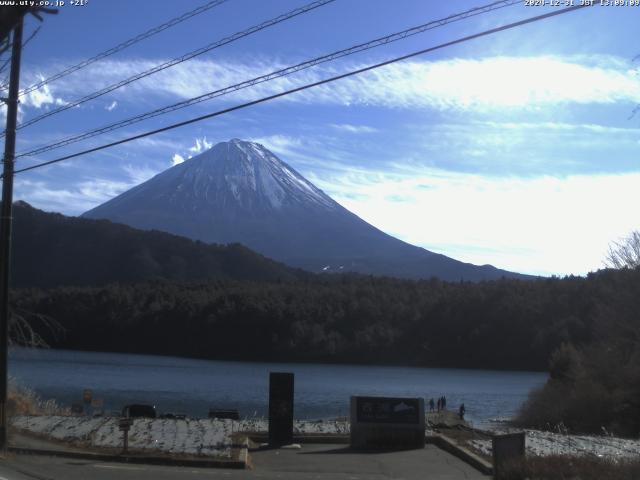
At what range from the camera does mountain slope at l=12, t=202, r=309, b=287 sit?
496ft

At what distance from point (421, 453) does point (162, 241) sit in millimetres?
148544

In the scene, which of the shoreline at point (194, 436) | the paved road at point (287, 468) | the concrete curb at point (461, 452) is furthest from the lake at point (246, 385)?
the concrete curb at point (461, 452)

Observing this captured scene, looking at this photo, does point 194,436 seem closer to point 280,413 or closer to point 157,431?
point 157,431

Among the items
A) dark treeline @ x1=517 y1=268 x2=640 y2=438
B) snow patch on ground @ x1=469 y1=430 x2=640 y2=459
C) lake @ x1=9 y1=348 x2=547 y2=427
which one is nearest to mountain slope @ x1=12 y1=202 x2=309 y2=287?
lake @ x1=9 y1=348 x2=547 y2=427

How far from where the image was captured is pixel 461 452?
16734 millimetres

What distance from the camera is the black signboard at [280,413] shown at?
58.3 feet

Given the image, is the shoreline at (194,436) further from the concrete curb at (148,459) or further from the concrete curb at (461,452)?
the concrete curb at (148,459)

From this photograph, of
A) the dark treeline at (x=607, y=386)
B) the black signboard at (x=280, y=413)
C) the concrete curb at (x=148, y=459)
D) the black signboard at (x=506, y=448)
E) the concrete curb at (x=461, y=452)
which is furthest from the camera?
the dark treeline at (x=607, y=386)

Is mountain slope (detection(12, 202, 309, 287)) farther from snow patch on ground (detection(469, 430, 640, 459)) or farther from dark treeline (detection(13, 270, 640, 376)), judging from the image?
snow patch on ground (detection(469, 430, 640, 459))

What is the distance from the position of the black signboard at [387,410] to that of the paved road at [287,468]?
36.6 inches

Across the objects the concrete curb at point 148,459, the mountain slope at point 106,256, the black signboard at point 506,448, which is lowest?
the concrete curb at point 148,459

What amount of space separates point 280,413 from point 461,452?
3816 millimetres

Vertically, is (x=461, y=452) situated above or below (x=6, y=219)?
below

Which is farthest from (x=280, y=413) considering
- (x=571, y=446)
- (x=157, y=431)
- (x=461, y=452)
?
(x=571, y=446)
